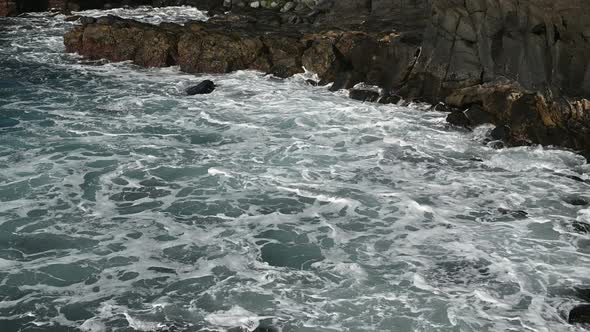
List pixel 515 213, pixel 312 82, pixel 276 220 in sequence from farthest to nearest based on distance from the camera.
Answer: pixel 312 82, pixel 515 213, pixel 276 220

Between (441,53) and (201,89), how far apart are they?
410 inches

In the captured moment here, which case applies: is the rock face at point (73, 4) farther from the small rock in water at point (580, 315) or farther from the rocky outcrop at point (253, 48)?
the small rock in water at point (580, 315)

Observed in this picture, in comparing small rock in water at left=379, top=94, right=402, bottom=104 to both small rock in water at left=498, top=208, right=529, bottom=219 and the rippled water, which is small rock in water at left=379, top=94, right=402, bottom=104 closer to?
the rippled water

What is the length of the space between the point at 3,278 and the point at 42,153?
A: 812 centimetres

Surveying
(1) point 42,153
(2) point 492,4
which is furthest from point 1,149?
(2) point 492,4

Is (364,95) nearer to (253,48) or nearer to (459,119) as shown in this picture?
(459,119)

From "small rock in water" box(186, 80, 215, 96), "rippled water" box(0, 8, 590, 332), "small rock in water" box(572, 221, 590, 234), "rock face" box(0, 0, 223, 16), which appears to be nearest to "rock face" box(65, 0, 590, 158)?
"rippled water" box(0, 8, 590, 332)

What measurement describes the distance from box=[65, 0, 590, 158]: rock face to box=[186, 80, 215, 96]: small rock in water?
122 inches

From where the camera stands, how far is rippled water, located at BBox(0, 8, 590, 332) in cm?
1398

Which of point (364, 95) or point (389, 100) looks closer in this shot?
point (389, 100)

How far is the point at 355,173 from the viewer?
827 inches

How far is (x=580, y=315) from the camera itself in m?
13.4

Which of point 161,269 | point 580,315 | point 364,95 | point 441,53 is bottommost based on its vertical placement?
point 161,269

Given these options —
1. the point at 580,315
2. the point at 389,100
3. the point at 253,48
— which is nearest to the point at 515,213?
the point at 580,315
